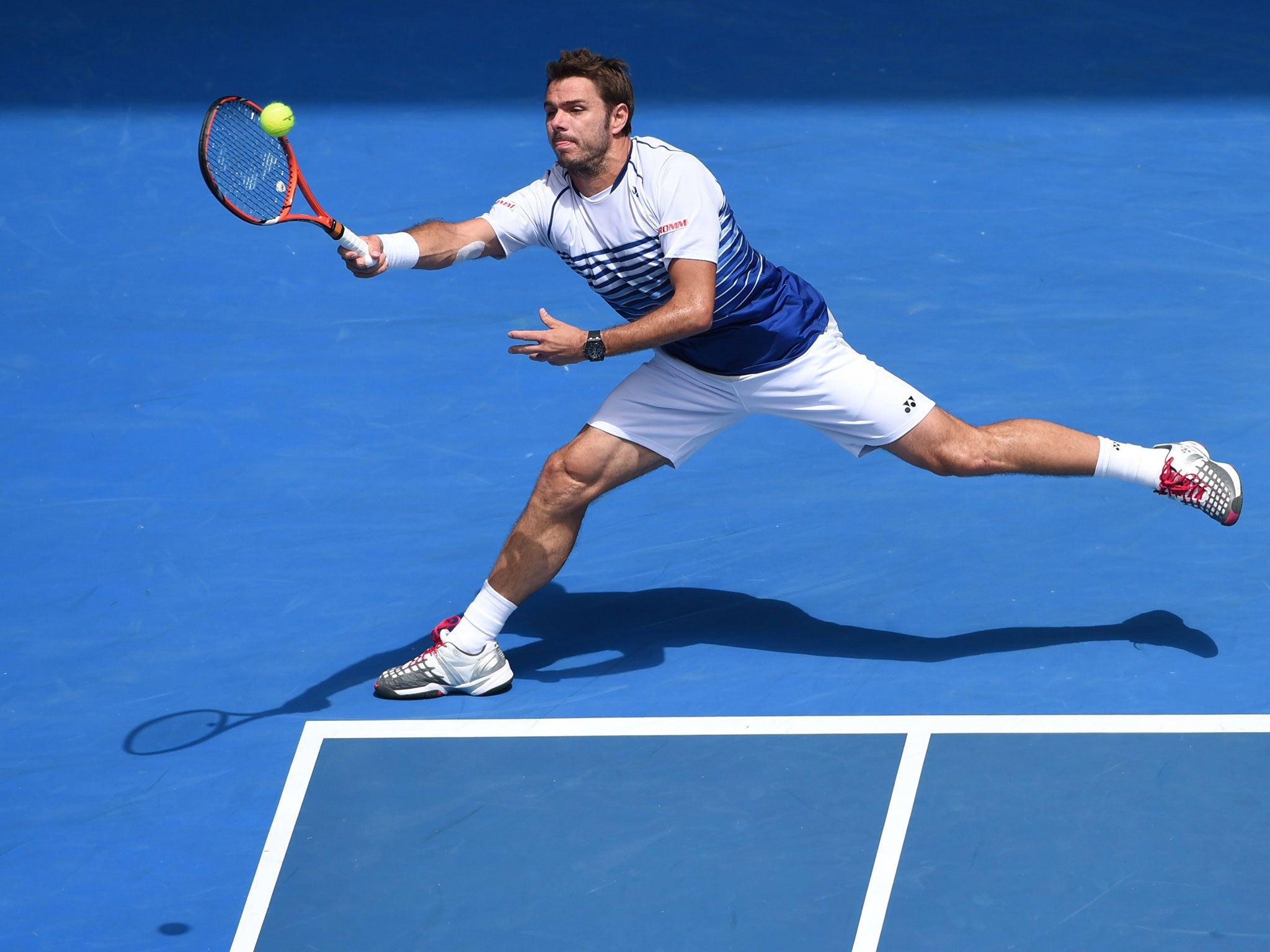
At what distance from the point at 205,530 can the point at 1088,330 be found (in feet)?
13.2

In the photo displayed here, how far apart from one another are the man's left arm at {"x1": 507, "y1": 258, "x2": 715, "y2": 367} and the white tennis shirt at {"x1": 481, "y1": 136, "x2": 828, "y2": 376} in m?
0.06

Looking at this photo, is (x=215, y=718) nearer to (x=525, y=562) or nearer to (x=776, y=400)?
(x=525, y=562)

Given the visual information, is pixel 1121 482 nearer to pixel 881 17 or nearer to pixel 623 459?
pixel 623 459

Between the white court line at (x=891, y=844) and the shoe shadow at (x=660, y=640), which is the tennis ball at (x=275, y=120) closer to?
the shoe shadow at (x=660, y=640)

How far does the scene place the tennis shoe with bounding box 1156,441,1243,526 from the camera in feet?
19.5

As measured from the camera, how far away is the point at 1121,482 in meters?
6.87

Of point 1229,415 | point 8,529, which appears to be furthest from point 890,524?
point 8,529

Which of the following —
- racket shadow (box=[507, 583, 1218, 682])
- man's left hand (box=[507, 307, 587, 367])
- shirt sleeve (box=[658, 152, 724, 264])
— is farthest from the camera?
racket shadow (box=[507, 583, 1218, 682])

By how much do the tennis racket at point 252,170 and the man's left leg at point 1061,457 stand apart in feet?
6.54

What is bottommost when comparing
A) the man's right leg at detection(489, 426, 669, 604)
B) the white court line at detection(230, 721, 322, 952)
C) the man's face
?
the white court line at detection(230, 721, 322, 952)

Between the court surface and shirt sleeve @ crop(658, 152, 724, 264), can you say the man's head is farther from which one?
the court surface

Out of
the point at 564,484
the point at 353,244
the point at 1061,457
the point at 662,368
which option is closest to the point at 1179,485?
the point at 1061,457

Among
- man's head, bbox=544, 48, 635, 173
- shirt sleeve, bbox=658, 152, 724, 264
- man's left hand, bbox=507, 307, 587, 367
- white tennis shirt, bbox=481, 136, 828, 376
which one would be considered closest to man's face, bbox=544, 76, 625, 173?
man's head, bbox=544, 48, 635, 173

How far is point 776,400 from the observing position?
228 inches
